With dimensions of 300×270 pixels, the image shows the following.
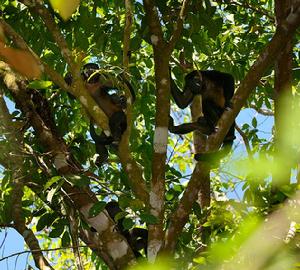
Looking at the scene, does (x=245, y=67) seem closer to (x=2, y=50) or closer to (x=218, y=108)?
(x=218, y=108)

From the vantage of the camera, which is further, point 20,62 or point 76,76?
point 76,76

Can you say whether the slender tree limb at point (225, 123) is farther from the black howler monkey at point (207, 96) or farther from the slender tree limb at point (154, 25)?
the black howler monkey at point (207, 96)

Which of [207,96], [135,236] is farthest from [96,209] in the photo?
[207,96]

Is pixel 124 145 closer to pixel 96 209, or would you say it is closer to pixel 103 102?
pixel 96 209

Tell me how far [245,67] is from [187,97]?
69 cm

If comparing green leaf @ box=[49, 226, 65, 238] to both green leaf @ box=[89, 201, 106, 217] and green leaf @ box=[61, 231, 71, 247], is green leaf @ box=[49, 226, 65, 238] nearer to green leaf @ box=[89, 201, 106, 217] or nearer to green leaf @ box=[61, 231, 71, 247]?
green leaf @ box=[61, 231, 71, 247]

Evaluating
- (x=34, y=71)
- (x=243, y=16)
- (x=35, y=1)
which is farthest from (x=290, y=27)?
(x=34, y=71)

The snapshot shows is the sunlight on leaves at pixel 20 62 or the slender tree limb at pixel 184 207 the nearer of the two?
the sunlight on leaves at pixel 20 62

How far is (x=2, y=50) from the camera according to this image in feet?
3.97

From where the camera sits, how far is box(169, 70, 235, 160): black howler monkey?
5.61 meters

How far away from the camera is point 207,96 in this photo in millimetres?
6102

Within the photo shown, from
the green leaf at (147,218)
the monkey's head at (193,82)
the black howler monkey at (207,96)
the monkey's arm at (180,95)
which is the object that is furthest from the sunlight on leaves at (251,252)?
the monkey's arm at (180,95)

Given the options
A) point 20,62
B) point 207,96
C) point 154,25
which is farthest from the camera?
point 207,96

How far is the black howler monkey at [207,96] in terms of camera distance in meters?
5.61
